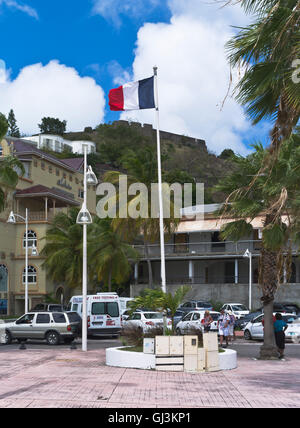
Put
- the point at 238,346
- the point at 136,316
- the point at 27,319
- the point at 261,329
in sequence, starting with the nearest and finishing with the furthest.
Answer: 1. the point at 238,346
2. the point at 27,319
3. the point at 261,329
4. the point at 136,316

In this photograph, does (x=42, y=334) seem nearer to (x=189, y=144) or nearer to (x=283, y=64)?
(x=283, y=64)

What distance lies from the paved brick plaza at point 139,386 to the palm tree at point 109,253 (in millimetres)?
27289

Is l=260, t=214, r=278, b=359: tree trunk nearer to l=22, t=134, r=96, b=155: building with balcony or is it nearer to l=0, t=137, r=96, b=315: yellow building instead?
l=0, t=137, r=96, b=315: yellow building

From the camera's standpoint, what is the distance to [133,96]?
24.1m

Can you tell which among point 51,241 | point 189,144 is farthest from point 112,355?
point 189,144

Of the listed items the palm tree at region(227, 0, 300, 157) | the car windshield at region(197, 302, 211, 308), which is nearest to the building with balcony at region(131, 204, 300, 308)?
the car windshield at region(197, 302, 211, 308)

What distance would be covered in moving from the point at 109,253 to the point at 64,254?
4221mm

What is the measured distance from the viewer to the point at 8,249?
2031 inches

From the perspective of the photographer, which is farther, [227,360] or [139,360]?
[227,360]

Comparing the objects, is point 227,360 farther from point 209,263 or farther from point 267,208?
point 209,263

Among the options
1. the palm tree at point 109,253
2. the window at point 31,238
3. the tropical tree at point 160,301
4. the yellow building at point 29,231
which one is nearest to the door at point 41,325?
the tropical tree at point 160,301

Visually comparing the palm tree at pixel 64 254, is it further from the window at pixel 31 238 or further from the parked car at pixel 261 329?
the parked car at pixel 261 329

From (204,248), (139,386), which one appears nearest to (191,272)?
(204,248)
